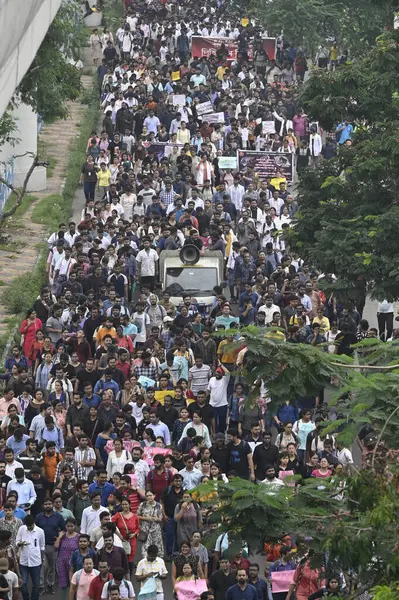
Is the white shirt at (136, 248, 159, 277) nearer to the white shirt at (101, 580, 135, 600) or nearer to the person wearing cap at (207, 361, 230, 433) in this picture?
the person wearing cap at (207, 361, 230, 433)

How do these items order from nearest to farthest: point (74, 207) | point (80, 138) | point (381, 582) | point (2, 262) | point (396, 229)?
point (381, 582) → point (396, 229) → point (2, 262) → point (74, 207) → point (80, 138)

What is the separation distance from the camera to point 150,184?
31844 mm

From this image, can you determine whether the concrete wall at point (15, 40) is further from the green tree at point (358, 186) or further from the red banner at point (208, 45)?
the red banner at point (208, 45)

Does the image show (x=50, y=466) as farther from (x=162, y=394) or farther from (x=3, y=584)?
(x=3, y=584)

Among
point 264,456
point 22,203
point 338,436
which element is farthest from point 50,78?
point 338,436

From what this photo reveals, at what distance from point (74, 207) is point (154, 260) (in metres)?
8.26

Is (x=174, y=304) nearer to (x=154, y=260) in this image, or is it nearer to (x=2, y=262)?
(x=154, y=260)

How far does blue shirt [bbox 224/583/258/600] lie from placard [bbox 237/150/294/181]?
1932 cm

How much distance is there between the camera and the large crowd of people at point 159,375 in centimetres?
1709

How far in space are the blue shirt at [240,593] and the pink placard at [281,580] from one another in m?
0.50

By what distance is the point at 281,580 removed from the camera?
1684cm

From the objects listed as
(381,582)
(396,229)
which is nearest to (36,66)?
(396,229)

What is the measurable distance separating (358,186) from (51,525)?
278 inches

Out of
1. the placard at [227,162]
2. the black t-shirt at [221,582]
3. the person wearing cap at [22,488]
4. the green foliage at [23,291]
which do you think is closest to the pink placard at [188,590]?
the black t-shirt at [221,582]
